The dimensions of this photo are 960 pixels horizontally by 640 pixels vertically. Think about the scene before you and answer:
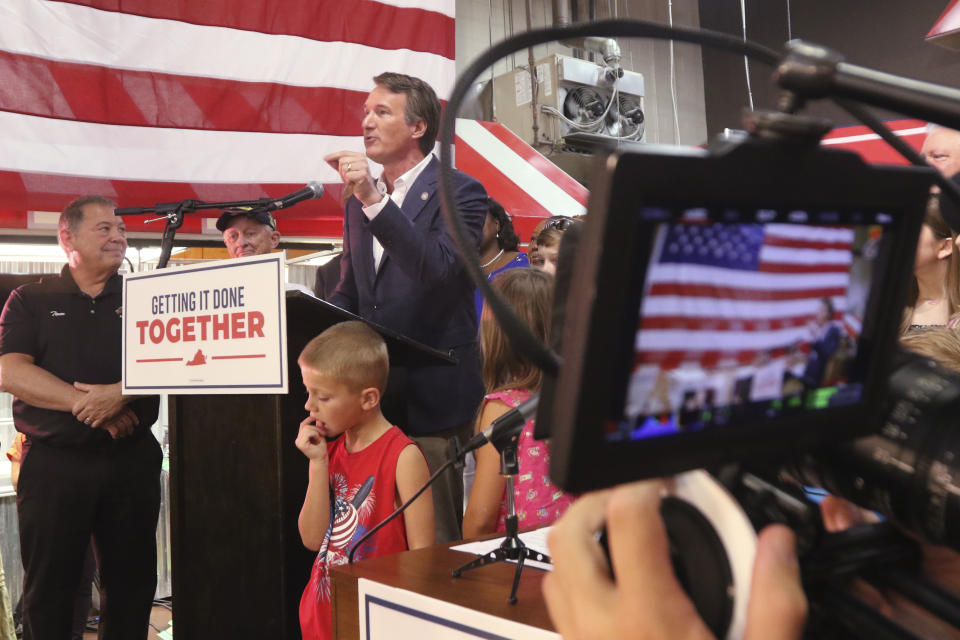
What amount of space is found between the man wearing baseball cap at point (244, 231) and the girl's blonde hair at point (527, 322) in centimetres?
157

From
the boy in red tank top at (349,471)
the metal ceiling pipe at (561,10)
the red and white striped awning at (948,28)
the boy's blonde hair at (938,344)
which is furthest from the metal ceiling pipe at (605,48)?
the boy's blonde hair at (938,344)

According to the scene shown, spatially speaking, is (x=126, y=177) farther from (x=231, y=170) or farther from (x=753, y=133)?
(x=753, y=133)

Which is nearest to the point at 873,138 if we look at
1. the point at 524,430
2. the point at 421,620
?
the point at 524,430

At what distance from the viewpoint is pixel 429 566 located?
1.04 m

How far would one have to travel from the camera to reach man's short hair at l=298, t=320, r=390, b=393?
5.36 feet

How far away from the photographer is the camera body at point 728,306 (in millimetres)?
315

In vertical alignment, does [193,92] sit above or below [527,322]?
above

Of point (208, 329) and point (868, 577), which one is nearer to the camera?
point (868, 577)

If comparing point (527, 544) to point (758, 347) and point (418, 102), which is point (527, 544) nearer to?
point (758, 347)

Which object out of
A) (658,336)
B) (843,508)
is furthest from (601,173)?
(843,508)

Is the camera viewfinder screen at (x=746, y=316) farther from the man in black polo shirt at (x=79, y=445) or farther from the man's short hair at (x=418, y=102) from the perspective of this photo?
the man in black polo shirt at (x=79, y=445)

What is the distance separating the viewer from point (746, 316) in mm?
366

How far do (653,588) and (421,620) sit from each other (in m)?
0.58

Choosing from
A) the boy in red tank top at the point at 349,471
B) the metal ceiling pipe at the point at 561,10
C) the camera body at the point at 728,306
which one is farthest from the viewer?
the metal ceiling pipe at the point at 561,10
